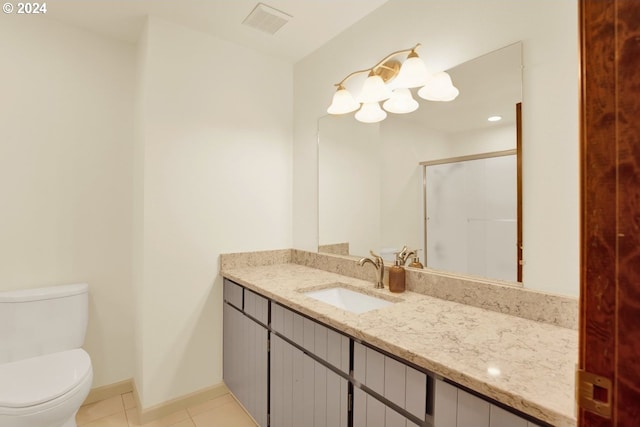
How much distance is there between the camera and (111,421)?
200cm

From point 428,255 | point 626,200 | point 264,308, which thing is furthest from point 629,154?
point 264,308

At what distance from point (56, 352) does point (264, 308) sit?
4.26ft

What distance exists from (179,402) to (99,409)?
55cm

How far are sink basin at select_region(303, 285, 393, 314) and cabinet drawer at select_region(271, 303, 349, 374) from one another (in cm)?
22

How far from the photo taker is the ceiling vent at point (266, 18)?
1896 millimetres

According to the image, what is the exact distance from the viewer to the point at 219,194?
2.23 metres

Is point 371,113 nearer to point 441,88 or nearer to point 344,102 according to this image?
point 344,102

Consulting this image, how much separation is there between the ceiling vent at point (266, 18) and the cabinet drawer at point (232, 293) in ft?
5.52

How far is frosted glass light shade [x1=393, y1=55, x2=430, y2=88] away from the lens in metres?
1.54

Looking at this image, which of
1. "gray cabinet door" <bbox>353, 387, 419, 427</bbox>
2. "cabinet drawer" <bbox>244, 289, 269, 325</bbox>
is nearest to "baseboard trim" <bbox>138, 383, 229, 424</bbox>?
"cabinet drawer" <bbox>244, 289, 269, 325</bbox>

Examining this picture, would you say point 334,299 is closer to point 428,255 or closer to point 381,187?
point 428,255

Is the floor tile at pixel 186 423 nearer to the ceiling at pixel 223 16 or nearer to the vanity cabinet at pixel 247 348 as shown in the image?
the vanity cabinet at pixel 247 348

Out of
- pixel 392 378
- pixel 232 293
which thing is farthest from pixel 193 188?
pixel 392 378

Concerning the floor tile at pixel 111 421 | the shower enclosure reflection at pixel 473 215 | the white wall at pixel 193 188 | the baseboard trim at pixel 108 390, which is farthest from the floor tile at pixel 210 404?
the shower enclosure reflection at pixel 473 215
